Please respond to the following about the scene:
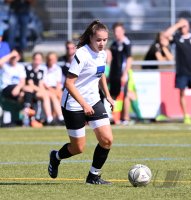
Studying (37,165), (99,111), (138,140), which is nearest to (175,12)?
(138,140)

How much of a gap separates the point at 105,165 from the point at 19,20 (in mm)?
12989

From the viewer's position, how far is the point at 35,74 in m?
19.6

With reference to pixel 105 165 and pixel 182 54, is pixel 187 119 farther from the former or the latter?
pixel 105 165

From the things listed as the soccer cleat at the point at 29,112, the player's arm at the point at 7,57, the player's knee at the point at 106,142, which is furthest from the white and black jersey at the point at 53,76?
the player's knee at the point at 106,142

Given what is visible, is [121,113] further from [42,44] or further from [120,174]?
[120,174]

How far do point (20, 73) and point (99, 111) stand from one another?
32.1ft

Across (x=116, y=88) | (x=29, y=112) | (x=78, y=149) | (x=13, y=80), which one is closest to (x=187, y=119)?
(x=116, y=88)

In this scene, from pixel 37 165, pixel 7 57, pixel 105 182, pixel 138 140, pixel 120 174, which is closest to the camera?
pixel 105 182

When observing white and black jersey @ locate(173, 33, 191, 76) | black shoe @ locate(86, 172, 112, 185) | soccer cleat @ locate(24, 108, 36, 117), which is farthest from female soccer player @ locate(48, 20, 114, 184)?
white and black jersey @ locate(173, 33, 191, 76)

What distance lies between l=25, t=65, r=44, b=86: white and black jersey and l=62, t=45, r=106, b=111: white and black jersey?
9.73m

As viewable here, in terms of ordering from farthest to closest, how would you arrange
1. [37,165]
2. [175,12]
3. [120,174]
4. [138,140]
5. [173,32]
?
1. [175,12]
2. [173,32]
3. [138,140]
4. [37,165]
5. [120,174]

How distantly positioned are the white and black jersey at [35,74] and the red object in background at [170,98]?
3.02 meters

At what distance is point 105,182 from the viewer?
9.73 metres

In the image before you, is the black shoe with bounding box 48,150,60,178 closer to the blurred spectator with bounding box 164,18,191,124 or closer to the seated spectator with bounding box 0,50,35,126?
the seated spectator with bounding box 0,50,35,126
